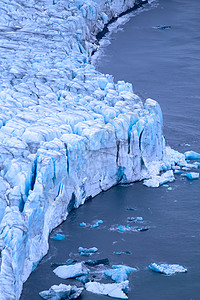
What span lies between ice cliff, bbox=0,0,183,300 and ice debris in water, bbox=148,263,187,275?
2289 millimetres

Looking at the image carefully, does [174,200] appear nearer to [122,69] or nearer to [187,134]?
[187,134]

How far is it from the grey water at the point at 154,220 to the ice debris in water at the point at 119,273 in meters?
0.13

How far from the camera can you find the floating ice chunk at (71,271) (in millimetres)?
14562

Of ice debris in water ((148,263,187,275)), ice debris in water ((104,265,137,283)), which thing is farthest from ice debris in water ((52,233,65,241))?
ice debris in water ((148,263,187,275))

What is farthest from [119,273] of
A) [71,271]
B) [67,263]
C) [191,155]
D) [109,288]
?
[191,155]

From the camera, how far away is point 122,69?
91.6ft

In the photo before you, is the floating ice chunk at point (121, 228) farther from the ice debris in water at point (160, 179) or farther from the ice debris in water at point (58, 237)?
the ice debris in water at point (160, 179)

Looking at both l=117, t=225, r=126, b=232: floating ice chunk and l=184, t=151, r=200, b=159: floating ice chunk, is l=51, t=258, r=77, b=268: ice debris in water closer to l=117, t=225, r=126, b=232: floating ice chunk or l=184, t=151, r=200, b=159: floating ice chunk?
l=117, t=225, r=126, b=232: floating ice chunk

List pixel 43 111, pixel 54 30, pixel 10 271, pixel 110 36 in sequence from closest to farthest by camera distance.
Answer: pixel 10 271, pixel 43 111, pixel 54 30, pixel 110 36

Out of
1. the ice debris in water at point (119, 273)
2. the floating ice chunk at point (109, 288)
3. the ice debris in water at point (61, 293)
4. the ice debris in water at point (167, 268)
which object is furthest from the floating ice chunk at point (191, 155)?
the ice debris in water at point (61, 293)

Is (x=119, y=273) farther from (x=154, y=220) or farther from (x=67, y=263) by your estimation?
(x=154, y=220)

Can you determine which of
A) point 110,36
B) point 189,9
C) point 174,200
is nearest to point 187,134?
point 174,200

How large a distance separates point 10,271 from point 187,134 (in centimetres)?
944

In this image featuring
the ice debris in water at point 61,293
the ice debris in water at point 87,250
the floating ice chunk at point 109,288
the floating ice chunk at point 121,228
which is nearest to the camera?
the ice debris in water at point 61,293
